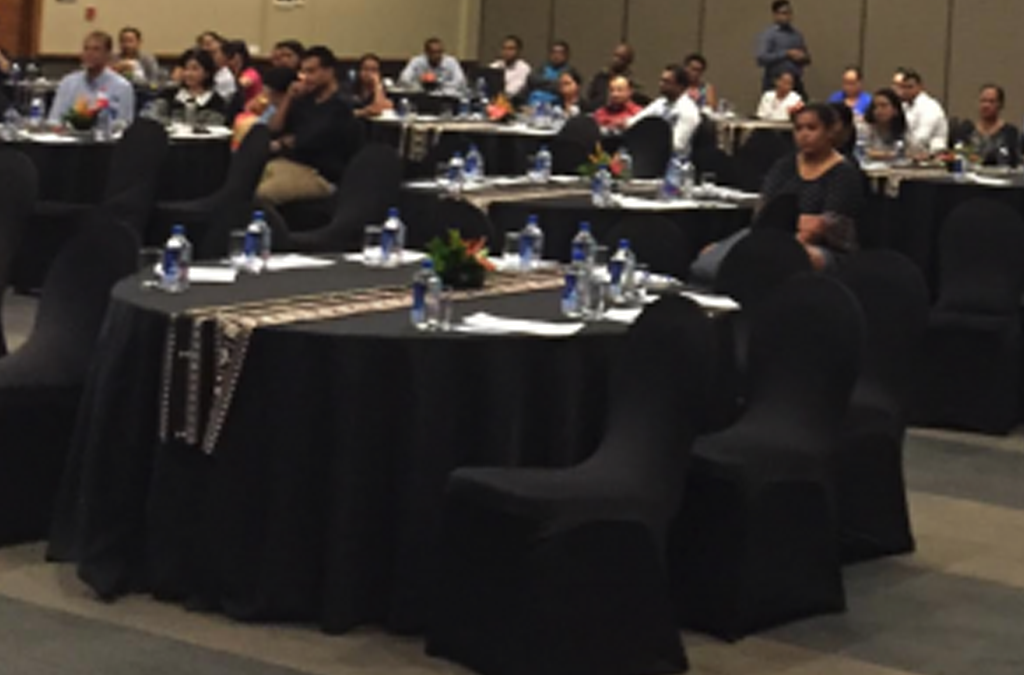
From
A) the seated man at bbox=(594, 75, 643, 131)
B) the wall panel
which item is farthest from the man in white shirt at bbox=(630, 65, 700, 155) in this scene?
the wall panel

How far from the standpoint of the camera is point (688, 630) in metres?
7.04

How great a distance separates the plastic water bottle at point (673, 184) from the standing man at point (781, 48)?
13089mm

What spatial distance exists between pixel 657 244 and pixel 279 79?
18.4 ft

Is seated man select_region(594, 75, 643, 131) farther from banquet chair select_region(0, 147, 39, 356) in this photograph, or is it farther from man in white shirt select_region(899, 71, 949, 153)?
banquet chair select_region(0, 147, 39, 356)

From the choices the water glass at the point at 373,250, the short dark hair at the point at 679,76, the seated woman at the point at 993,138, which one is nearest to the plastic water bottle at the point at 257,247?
the water glass at the point at 373,250

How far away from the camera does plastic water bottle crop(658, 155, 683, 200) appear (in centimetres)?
1190

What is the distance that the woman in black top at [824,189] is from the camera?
10.0 meters

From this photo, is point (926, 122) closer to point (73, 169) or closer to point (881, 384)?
point (73, 169)

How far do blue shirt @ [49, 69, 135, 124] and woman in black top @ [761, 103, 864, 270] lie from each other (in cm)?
588

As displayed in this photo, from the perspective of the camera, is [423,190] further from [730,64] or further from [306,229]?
[730,64]

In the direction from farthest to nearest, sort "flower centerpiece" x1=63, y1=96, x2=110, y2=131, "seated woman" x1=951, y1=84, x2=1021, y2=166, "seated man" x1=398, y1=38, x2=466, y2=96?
"seated man" x1=398, y1=38, x2=466, y2=96
"seated woman" x1=951, y1=84, x2=1021, y2=166
"flower centerpiece" x1=63, y1=96, x2=110, y2=131

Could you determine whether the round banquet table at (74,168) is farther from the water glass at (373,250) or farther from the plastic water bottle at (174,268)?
the plastic water bottle at (174,268)

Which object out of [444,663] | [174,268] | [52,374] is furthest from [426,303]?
[52,374]

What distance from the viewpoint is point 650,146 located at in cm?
1402
